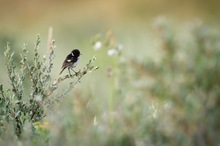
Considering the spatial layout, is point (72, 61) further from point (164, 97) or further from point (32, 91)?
point (164, 97)

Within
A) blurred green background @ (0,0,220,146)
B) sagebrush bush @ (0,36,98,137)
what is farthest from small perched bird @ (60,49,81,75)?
blurred green background @ (0,0,220,146)

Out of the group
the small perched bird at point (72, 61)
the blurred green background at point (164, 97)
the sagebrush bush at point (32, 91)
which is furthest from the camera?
the small perched bird at point (72, 61)

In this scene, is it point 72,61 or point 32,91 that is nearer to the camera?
point 32,91

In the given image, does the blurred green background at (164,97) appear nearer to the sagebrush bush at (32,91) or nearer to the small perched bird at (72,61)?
the sagebrush bush at (32,91)

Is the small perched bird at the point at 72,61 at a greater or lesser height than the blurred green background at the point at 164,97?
greater

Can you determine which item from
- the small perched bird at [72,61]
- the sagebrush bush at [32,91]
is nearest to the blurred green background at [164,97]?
the sagebrush bush at [32,91]

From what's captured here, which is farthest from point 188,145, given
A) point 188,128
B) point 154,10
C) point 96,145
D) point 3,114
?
point 154,10

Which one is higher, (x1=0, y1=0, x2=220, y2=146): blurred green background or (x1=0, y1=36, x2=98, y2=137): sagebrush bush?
(x1=0, y1=36, x2=98, y2=137): sagebrush bush

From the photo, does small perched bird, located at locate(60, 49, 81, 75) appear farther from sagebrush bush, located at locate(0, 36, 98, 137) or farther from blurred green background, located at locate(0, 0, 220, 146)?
blurred green background, located at locate(0, 0, 220, 146)

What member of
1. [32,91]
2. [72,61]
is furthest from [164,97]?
[72,61]

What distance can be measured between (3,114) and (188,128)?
2311 millimetres

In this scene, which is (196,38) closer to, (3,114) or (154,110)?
(154,110)

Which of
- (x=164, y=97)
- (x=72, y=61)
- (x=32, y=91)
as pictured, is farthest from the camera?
(x=72, y=61)

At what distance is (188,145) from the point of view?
13.3 feet
